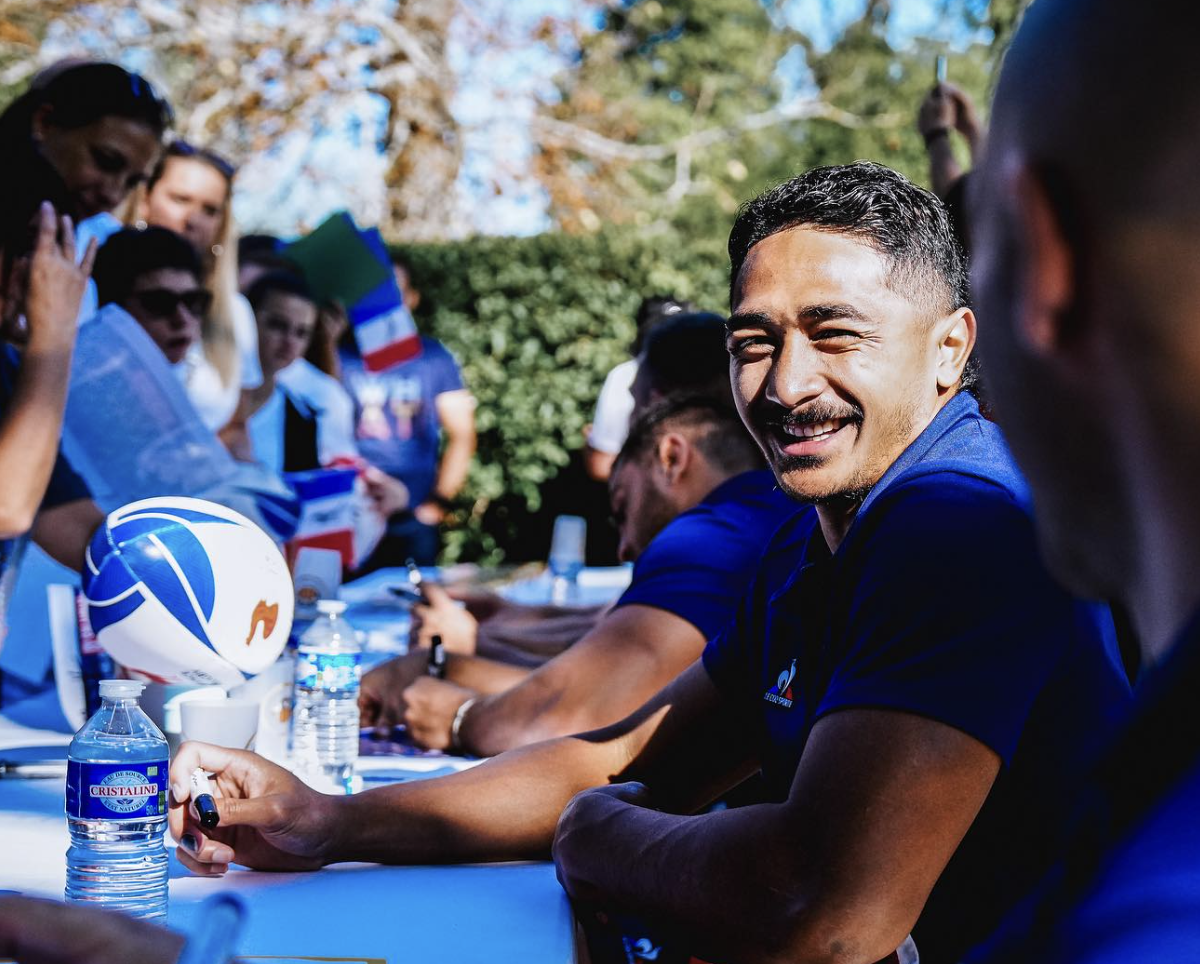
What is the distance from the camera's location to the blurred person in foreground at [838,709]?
4.86 ft

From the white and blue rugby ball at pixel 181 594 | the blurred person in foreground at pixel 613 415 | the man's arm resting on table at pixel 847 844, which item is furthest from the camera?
the blurred person in foreground at pixel 613 415

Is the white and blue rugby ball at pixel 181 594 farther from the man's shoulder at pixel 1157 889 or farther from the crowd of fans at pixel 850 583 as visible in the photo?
the man's shoulder at pixel 1157 889

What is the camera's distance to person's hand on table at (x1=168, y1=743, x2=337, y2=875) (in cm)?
186

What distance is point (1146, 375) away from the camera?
570 mm

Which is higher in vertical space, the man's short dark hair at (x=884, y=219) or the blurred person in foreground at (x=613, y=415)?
the man's short dark hair at (x=884, y=219)

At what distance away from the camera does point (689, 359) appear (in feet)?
11.4

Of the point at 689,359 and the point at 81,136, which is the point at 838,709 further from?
the point at 81,136

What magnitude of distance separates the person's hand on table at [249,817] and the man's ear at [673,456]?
1.58m

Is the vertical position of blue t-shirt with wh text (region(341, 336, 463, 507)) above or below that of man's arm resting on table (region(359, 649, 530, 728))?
below

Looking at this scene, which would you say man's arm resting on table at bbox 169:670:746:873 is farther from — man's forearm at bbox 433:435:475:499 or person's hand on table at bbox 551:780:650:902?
man's forearm at bbox 433:435:475:499

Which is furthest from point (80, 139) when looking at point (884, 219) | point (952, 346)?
point (952, 346)

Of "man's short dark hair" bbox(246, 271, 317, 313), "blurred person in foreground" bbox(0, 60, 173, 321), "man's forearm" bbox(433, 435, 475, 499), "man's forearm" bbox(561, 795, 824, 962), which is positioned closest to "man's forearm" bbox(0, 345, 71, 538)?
"blurred person in foreground" bbox(0, 60, 173, 321)

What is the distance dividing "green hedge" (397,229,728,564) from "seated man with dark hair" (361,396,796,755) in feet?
20.7

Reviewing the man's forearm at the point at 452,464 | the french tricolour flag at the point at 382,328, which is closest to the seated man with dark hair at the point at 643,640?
the french tricolour flag at the point at 382,328
